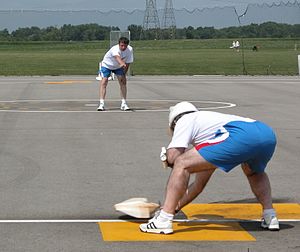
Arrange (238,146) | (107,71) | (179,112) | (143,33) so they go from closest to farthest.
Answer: (238,146) < (179,112) < (107,71) < (143,33)

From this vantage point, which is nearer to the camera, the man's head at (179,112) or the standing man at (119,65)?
the man's head at (179,112)

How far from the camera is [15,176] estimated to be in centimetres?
1031

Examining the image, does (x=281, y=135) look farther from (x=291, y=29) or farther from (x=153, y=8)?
(x=153, y=8)

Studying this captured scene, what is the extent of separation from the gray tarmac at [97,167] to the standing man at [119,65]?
0.41 m

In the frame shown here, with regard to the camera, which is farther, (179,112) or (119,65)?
(119,65)

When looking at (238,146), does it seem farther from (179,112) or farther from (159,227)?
(159,227)

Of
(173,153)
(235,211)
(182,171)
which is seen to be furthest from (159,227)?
(235,211)

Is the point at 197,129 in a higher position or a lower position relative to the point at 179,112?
lower

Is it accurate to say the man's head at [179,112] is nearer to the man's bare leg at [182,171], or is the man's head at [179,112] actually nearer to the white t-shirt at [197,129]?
the white t-shirt at [197,129]

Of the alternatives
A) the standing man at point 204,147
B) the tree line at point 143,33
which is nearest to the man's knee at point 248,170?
the standing man at point 204,147

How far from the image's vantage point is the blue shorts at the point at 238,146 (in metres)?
7.23

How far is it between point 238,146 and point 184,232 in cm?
96

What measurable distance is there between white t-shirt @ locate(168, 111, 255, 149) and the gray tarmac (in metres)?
0.90

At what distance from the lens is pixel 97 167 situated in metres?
11.1
